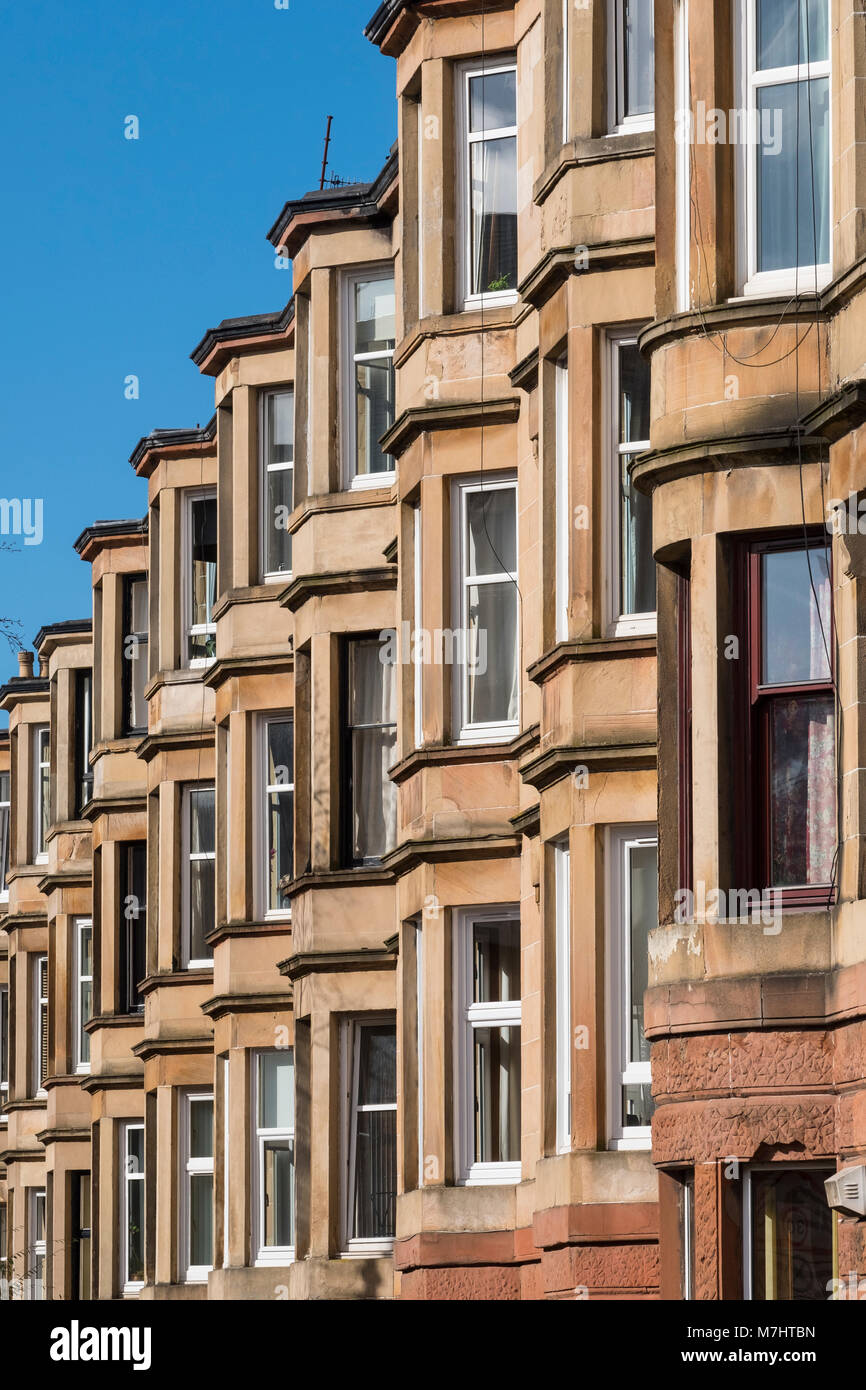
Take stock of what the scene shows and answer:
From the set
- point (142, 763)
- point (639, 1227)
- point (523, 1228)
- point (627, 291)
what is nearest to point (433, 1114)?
point (523, 1228)

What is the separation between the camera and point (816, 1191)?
15.9m

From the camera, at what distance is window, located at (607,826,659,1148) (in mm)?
19562

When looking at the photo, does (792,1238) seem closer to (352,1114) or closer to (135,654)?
(352,1114)

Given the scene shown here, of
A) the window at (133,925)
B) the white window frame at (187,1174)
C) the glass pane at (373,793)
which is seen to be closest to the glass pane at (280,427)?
the glass pane at (373,793)

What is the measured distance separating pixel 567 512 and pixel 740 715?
14.8 ft

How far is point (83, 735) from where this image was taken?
1770 inches

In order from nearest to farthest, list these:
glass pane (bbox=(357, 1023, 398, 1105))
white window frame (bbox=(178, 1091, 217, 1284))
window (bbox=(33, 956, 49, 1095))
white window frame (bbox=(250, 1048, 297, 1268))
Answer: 1. glass pane (bbox=(357, 1023, 398, 1105))
2. white window frame (bbox=(250, 1048, 297, 1268))
3. white window frame (bbox=(178, 1091, 217, 1284))
4. window (bbox=(33, 956, 49, 1095))

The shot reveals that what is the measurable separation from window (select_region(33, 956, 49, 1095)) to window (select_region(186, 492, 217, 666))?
13024 millimetres

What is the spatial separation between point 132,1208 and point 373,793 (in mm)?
12431

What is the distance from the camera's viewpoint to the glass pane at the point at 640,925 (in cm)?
1966

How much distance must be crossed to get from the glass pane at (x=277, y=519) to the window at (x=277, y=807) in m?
1.77

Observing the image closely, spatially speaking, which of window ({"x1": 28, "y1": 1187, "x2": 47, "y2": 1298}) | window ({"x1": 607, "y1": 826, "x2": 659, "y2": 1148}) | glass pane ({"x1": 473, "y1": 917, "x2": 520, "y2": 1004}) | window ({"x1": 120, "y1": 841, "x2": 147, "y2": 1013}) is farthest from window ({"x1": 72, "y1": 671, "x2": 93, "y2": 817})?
window ({"x1": 607, "y1": 826, "x2": 659, "y2": 1148})

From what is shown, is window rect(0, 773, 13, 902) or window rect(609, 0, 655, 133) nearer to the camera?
window rect(609, 0, 655, 133)

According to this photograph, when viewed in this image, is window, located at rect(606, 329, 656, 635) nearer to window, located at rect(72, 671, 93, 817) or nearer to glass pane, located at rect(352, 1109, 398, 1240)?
glass pane, located at rect(352, 1109, 398, 1240)
